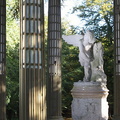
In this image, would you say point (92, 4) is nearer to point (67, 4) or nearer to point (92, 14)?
point (92, 14)

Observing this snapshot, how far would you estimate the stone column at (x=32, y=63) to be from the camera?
1098 cm

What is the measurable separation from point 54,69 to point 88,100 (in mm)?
3202

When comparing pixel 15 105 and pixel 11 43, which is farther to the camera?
pixel 15 105

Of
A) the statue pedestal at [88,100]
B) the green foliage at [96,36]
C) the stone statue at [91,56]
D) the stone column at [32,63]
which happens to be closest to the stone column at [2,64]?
the statue pedestal at [88,100]

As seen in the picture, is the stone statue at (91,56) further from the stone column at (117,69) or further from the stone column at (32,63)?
the stone column at (32,63)

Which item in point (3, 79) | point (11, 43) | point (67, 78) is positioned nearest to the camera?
point (3, 79)

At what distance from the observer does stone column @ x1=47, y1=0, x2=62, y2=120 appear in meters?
21.4

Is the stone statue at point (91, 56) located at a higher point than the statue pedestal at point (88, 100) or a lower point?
higher

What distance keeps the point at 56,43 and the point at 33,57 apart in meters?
10.6

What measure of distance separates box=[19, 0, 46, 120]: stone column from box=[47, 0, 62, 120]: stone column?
1007 centimetres

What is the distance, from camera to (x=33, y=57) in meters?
11.2

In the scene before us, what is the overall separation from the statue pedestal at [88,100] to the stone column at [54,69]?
2.40 meters

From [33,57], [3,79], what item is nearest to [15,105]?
[3,79]

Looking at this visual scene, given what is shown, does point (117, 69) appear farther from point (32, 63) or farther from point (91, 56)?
point (32, 63)
